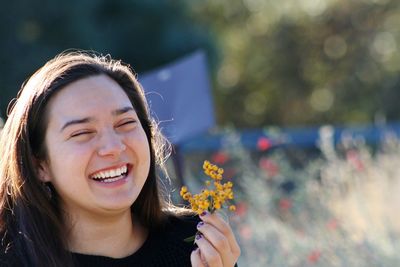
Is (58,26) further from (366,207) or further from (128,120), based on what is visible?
(128,120)

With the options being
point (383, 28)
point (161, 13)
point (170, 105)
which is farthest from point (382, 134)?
point (383, 28)

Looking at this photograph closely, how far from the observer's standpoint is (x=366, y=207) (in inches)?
211

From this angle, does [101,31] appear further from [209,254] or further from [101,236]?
[209,254]

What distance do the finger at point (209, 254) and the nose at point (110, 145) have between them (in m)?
→ 0.33

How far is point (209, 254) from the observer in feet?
7.80

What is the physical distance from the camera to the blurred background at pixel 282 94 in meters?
5.13

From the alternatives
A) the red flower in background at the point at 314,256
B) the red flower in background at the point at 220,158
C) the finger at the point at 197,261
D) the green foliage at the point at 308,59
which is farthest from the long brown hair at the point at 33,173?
the green foliage at the point at 308,59

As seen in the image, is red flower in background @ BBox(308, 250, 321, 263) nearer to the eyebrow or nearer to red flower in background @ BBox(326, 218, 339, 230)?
red flower in background @ BBox(326, 218, 339, 230)

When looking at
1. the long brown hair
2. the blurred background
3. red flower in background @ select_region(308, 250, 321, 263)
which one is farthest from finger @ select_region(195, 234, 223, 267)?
red flower in background @ select_region(308, 250, 321, 263)

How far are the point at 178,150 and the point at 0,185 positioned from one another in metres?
1.62

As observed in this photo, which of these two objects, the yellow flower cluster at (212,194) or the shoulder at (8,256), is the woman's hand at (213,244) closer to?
the yellow flower cluster at (212,194)

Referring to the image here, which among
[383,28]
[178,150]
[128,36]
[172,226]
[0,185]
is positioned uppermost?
[0,185]

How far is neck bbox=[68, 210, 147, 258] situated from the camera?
260 centimetres

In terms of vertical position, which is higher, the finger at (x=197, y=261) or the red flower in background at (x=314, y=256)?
the finger at (x=197, y=261)
